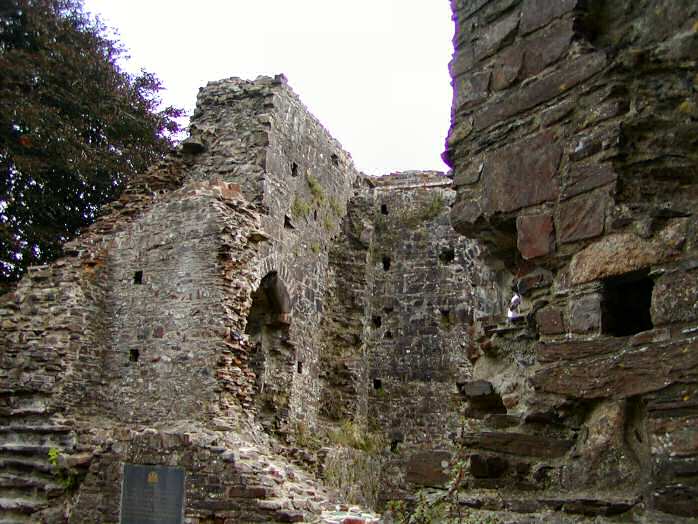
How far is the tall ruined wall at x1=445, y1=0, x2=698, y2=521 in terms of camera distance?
341 centimetres

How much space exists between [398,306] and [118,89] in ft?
31.2

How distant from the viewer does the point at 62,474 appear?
11.7 meters

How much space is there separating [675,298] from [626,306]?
0.40m

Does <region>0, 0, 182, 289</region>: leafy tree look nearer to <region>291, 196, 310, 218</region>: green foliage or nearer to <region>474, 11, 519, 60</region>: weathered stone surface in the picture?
<region>291, 196, 310, 218</region>: green foliage

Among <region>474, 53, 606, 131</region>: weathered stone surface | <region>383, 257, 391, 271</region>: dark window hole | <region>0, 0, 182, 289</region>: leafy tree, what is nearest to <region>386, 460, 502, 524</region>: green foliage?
<region>474, 53, 606, 131</region>: weathered stone surface

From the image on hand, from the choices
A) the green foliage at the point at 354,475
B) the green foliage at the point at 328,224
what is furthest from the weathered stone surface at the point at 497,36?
the green foliage at the point at 328,224

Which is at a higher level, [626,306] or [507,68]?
[507,68]

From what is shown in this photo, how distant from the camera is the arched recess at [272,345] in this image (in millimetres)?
14086

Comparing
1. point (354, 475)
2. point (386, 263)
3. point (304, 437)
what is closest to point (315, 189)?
point (386, 263)

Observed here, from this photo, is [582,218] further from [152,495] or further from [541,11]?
[152,495]

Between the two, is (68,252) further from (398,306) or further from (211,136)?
(398,306)

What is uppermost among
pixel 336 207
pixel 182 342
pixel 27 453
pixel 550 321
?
pixel 336 207

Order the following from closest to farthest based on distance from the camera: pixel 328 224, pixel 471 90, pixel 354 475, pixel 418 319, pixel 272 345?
pixel 471 90 → pixel 272 345 → pixel 354 475 → pixel 328 224 → pixel 418 319

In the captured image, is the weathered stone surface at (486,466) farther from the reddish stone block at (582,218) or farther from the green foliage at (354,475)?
the green foliage at (354,475)
